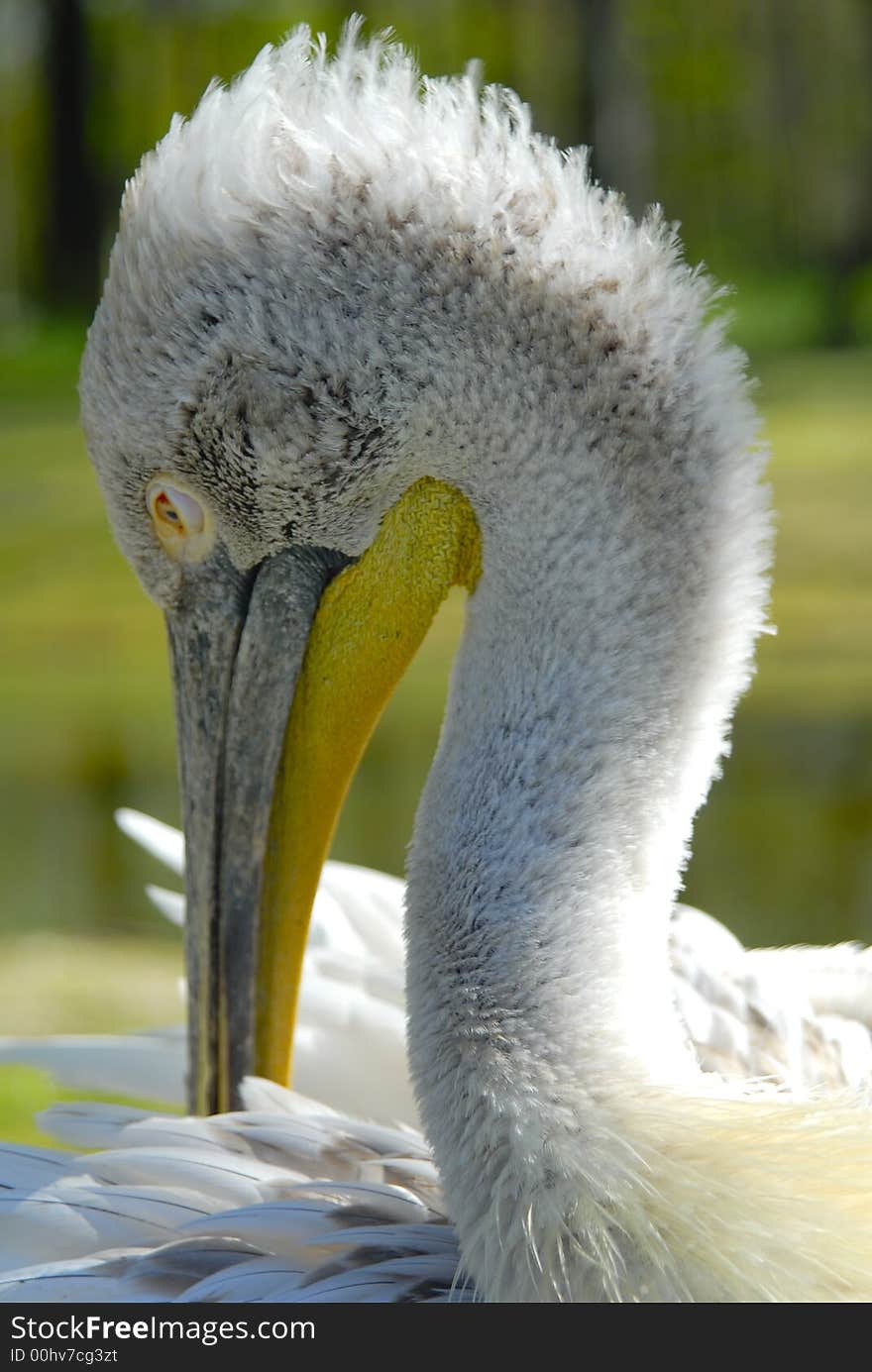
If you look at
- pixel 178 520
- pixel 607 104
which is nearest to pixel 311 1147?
pixel 178 520

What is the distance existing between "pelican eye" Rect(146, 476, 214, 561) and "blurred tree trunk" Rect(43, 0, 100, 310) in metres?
13.3

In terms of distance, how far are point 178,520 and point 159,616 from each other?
19.0 ft

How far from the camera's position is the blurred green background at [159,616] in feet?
15.1

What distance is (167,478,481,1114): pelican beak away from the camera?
6.50ft

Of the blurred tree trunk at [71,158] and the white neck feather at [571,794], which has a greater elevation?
the blurred tree trunk at [71,158]

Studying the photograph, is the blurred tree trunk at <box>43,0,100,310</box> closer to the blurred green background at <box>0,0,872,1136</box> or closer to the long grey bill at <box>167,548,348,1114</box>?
the blurred green background at <box>0,0,872,1136</box>

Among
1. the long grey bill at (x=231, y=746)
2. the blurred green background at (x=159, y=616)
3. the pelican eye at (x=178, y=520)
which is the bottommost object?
the long grey bill at (x=231, y=746)

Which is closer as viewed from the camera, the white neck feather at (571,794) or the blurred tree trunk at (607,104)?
the white neck feather at (571,794)

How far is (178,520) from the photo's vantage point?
6.54ft

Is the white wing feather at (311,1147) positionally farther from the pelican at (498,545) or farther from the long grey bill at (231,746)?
the long grey bill at (231,746)

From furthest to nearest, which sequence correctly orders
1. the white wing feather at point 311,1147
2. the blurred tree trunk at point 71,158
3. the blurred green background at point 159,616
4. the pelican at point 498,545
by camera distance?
the blurred tree trunk at point 71,158 < the blurred green background at point 159,616 < the white wing feather at point 311,1147 < the pelican at point 498,545

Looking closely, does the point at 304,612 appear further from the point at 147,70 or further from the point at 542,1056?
the point at 147,70

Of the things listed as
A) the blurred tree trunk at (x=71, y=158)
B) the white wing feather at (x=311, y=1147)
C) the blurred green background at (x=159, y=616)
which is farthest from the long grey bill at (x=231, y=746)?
the blurred tree trunk at (x=71, y=158)

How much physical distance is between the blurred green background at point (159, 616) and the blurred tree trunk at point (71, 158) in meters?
0.03
